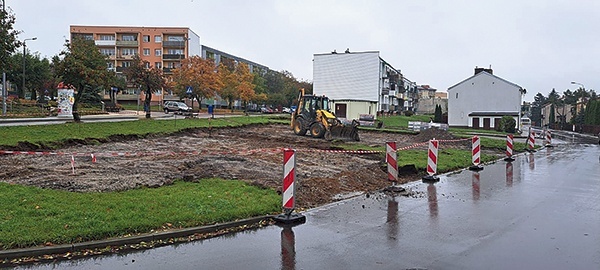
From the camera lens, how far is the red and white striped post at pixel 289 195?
8.57m

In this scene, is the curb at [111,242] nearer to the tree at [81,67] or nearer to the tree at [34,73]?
the tree at [81,67]

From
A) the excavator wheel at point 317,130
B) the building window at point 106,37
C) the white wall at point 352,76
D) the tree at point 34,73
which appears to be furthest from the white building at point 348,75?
the excavator wheel at point 317,130

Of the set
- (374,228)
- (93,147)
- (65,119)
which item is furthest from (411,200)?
(65,119)

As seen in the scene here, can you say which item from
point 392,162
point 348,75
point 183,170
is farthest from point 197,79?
point 392,162

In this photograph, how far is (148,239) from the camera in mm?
6988

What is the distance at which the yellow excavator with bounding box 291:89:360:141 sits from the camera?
29.5m

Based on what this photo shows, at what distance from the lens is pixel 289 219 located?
8.51 meters

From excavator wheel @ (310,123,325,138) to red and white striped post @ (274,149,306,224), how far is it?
20.9 m

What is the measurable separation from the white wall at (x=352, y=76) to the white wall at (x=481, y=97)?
13659mm

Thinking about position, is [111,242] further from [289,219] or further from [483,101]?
[483,101]

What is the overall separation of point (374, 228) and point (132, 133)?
19.1m

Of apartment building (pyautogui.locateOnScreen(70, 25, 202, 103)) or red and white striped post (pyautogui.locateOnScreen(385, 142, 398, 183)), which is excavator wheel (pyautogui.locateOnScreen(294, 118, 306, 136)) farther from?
apartment building (pyautogui.locateOnScreen(70, 25, 202, 103))

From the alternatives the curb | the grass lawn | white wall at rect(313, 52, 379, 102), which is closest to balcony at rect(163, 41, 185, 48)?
white wall at rect(313, 52, 379, 102)

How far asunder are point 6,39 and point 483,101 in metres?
65.6
